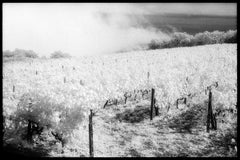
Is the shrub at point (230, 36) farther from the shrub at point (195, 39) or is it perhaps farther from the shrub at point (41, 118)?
the shrub at point (41, 118)

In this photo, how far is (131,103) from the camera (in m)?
27.4

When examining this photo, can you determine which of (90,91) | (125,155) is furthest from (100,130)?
(90,91)

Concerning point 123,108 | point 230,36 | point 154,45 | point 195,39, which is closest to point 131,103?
point 123,108

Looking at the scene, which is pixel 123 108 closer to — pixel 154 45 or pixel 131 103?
pixel 131 103

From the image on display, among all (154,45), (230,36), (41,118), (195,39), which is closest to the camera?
(41,118)

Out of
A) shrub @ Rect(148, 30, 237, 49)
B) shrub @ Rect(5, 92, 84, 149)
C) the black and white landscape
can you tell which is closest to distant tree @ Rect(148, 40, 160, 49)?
shrub @ Rect(148, 30, 237, 49)

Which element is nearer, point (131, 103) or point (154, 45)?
point (131, 103)

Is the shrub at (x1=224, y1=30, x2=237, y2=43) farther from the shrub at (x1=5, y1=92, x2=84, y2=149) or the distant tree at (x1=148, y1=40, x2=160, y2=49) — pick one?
the shrub at (x1=5, y1=92, x2=84, y2=149)

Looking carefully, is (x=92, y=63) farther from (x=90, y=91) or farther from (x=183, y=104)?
(x=183, y=104)

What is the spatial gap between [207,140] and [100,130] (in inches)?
273

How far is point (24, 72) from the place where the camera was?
1134 inches

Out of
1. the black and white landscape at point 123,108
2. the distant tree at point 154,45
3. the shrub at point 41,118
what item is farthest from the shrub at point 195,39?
the shrub at point 41,118

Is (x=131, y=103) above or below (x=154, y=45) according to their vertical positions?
below

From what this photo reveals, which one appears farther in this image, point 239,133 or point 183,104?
point 183,104
